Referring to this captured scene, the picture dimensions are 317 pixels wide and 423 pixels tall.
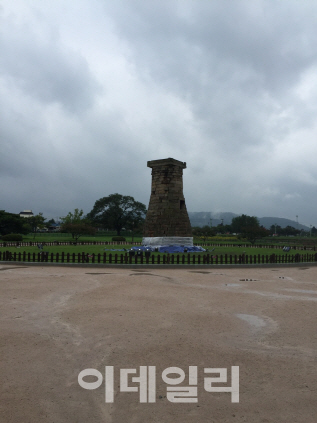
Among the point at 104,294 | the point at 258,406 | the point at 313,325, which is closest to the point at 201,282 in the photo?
the point at 104,294

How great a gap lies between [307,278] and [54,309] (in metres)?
11.5

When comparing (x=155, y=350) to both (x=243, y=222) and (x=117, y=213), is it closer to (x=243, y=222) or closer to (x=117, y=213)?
(x=117, y=213)

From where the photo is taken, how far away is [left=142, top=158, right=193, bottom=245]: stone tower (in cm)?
3016

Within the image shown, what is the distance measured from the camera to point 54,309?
802 cm

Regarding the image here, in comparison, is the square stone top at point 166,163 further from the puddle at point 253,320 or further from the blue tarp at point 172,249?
the puddle at point 253,320

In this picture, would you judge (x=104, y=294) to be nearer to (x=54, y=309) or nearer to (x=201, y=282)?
(x=54, y=309)

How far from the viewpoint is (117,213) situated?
81.2m


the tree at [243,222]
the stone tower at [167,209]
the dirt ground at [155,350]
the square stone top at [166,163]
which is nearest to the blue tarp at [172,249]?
the stone tower at [167,209]

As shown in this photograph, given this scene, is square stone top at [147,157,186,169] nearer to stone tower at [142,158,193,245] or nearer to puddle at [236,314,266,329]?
stone tower at [142,158,193,245]

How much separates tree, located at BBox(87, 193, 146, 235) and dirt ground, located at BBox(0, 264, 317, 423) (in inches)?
2779

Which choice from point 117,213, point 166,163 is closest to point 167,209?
point 166,163

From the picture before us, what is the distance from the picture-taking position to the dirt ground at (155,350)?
3688mm

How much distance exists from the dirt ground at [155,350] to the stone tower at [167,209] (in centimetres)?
1953

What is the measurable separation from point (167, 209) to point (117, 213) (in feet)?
171
